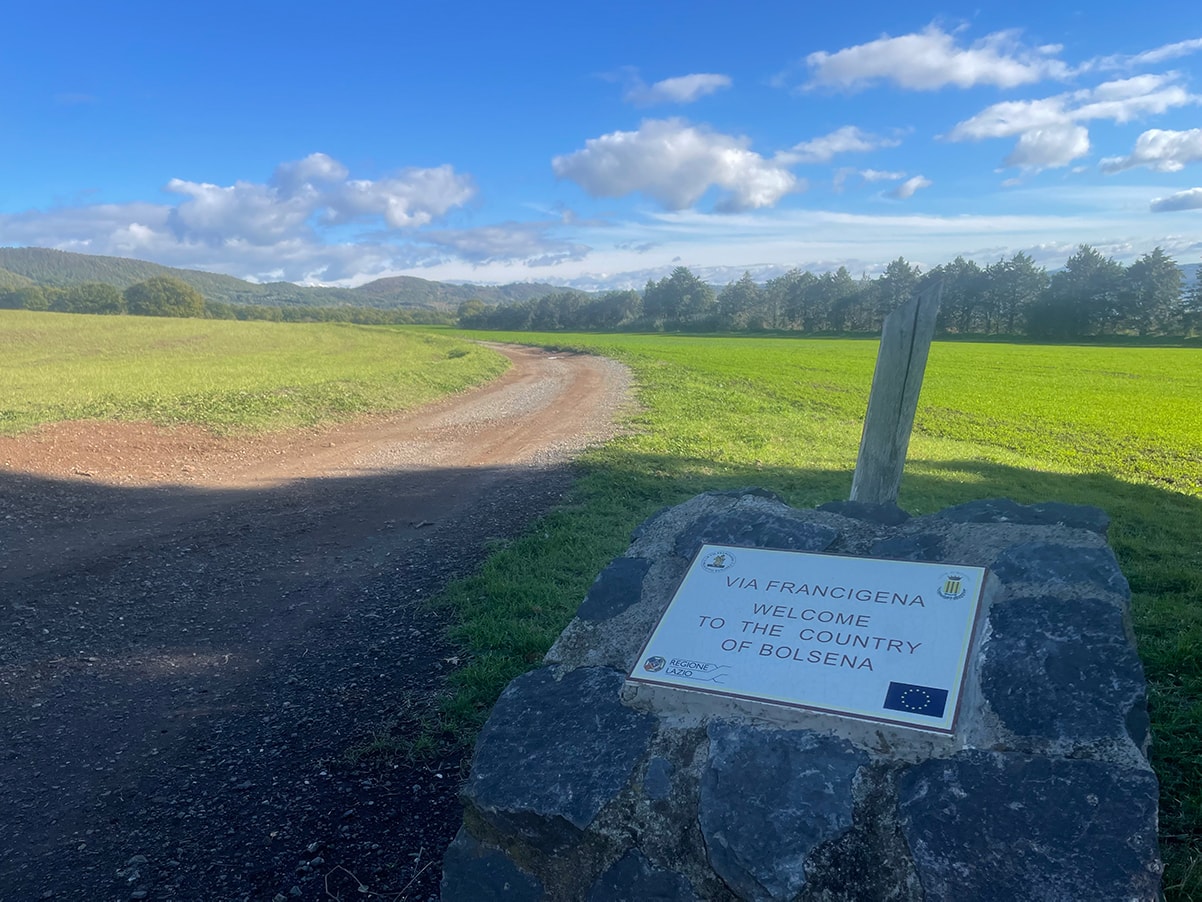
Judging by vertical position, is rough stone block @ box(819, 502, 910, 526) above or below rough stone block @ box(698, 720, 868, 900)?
above

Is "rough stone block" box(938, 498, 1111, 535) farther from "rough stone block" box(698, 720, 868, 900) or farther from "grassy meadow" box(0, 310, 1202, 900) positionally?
→ "rough stone block" box(698, 720, 868, 900)

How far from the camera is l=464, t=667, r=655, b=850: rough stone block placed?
260cm

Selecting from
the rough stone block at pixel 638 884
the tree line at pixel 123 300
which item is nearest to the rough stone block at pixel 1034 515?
the rough stone block at pixel 638 884

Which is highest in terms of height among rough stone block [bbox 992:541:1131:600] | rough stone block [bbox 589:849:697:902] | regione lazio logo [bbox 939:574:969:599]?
rough stone block [bbox 992:541:1131:600]

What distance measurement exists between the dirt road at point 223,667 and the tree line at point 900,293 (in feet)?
155

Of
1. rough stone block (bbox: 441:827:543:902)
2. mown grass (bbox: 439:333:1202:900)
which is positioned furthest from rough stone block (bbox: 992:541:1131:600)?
rough stone block (bbox: 441:827:543:902)

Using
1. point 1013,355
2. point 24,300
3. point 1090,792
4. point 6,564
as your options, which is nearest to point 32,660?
point 6,564

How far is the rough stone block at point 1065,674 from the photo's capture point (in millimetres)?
2408

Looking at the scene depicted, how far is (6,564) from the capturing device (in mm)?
7008

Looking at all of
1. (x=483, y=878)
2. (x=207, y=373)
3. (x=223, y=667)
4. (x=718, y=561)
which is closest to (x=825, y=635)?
(x=718, y=561)

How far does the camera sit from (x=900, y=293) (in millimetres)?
46750

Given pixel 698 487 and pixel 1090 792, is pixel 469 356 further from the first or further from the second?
pixel 1090 792

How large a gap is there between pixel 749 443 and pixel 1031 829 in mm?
11398

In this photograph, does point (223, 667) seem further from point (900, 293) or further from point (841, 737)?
point (900, 293)
